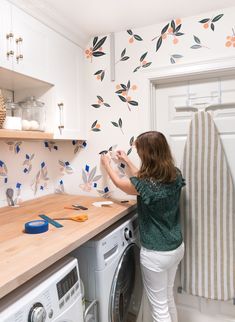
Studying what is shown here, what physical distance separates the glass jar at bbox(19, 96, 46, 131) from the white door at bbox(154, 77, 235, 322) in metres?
0.86

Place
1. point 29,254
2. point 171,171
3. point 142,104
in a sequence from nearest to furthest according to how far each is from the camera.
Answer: point 29,254
point 171,171
point 142,104

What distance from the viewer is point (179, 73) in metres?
1.82

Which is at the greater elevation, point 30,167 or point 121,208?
point 30,167

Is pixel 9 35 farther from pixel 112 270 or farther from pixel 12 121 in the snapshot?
pixel 112 270

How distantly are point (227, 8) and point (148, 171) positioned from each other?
47.4 inches

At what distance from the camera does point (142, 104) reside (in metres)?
1.94

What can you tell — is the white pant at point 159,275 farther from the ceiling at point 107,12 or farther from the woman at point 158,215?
the ceiling at point 107,12

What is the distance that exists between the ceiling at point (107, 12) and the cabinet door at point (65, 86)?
4.0 inches

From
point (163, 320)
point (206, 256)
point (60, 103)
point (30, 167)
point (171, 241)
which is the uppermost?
point (60, 103)

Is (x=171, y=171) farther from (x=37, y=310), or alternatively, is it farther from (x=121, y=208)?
(x=37, y=310)

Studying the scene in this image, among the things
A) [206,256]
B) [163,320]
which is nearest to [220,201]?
[206,256]

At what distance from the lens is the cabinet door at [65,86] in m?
1.74

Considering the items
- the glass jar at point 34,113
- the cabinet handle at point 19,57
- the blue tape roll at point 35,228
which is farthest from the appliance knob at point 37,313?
the cabinet handle at point 19,57

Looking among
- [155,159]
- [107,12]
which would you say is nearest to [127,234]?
[155,159]
